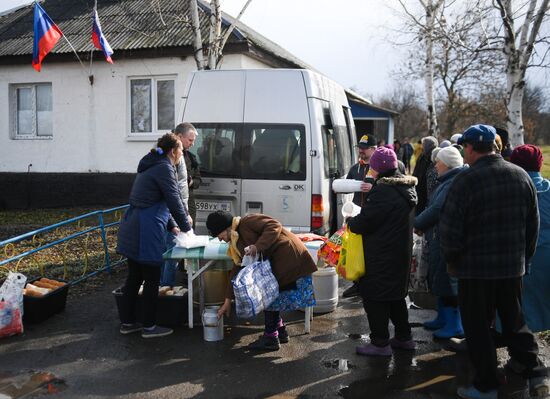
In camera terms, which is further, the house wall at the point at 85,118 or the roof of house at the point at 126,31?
the house wall at the point at 85,118

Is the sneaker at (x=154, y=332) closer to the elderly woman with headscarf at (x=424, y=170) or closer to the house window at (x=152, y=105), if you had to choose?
the elderly woman with headscarf at (x=424, y=170)

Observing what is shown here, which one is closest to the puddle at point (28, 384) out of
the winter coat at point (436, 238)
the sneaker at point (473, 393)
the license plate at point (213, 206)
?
the sneaker at point (473, 393)

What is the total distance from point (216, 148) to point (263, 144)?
2.07ft

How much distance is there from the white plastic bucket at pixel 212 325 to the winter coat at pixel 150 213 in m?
0.66

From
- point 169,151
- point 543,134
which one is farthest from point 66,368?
point 543,134

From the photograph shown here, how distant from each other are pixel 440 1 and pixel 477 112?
26667 millimetres

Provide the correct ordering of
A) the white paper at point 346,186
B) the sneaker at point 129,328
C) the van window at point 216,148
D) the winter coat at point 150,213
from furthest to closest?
the van window at point 216,148 → the white paper at point 346,186 → the sneaker at point 129,328 → the winter coat at point 150,213

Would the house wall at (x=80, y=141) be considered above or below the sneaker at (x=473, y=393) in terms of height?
above

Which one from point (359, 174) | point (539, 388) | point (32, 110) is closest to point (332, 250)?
point (539, 388)

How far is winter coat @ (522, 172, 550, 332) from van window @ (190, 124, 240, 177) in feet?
12.2

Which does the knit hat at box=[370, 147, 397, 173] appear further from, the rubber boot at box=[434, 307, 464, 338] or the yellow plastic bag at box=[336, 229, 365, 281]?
the rubber boot at box=[434, 307, 464, 338]

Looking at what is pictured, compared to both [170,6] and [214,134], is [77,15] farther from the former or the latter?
[214,134]

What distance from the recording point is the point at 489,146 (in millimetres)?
3955

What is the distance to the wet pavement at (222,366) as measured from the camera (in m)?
4.25
